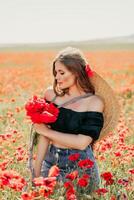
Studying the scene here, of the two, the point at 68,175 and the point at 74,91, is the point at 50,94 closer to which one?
the point at 74,91

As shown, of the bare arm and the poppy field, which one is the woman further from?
the poppy field

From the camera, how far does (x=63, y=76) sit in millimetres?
4066

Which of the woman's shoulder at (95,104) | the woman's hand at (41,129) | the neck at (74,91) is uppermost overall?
the neck at (74,91)

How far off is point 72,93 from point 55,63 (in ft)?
0.93

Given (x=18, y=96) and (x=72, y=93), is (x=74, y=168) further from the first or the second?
(x=18, y=96)

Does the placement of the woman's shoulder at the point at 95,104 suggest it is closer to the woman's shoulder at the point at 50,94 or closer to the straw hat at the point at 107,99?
the straw hat at the point at 107,99

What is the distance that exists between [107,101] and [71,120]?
0.37m

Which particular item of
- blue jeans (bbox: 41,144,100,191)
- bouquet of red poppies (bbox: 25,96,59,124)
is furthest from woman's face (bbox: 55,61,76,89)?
blue jeans (bbox: 41,144,100,191)

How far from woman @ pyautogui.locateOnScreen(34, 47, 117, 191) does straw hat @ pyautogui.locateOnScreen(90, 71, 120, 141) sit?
0.06 feet

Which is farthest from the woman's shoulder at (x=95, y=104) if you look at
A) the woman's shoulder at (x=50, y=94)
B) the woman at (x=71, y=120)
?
the woman's shoulder at (x=50, y=94)

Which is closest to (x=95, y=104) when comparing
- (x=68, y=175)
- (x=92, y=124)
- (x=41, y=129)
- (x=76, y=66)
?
(x=92, y=124)

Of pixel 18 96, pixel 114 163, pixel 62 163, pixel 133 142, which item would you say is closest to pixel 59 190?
pixel 62 163

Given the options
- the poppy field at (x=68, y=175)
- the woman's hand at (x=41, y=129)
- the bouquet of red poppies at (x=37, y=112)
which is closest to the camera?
the poppy field at (x=68, y=175)

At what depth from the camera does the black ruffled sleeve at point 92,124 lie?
13.1ft
